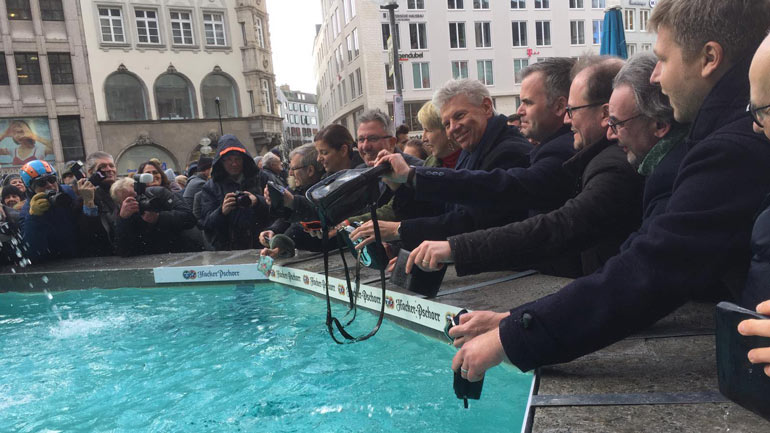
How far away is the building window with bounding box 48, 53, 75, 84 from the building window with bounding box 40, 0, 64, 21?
195cm

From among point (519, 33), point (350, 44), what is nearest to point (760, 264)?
point (519, 33)

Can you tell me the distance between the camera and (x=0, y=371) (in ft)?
13.1

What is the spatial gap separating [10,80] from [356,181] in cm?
3216

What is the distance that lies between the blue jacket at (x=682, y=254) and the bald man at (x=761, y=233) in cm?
8

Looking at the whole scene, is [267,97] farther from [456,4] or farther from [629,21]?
[629,21]

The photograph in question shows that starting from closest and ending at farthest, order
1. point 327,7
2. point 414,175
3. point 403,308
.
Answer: point 414,175 < point 403,308 < point 327,7

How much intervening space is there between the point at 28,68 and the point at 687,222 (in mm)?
33729

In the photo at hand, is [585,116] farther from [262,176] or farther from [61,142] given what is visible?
[61,142]

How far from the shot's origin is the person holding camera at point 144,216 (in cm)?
687

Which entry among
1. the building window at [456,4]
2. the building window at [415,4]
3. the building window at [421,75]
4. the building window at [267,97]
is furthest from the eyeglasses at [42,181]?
the building window at [456,4]

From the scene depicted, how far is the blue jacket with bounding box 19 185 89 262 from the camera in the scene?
7223mm

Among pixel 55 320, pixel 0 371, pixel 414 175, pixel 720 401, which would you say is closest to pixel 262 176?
pixel 55 320

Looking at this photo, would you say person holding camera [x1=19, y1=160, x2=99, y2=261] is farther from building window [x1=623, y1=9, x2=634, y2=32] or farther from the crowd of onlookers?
building window [x1=623, y1=9, x2=634, y2=32]

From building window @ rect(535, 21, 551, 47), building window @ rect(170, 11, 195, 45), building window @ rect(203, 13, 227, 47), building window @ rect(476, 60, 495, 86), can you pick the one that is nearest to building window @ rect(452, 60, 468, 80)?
building window @ rect(476, 60, 495, 86)
